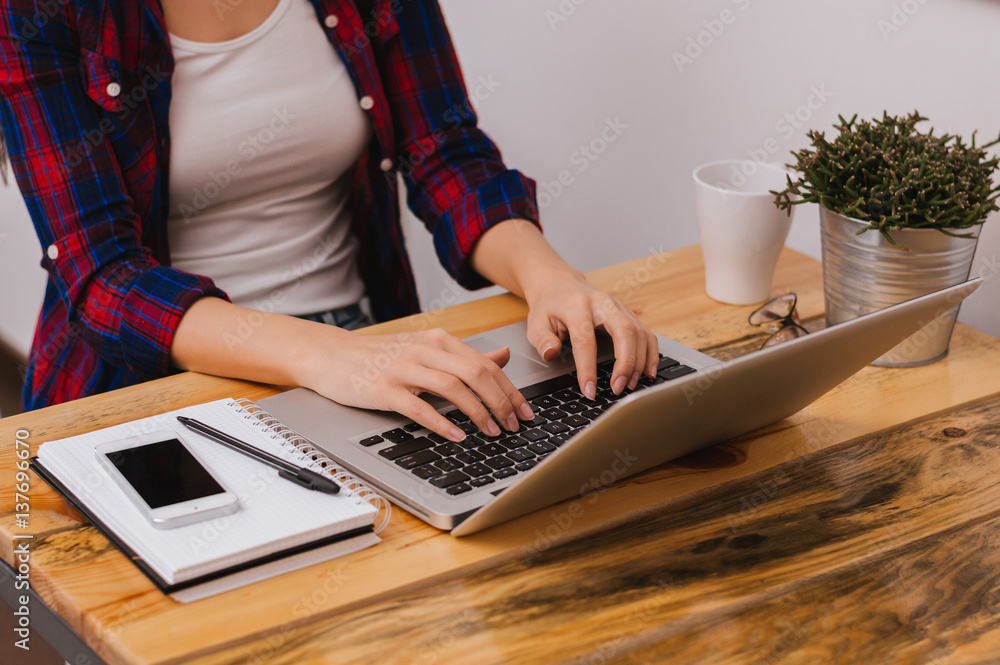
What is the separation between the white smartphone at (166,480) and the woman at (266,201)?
16 cm

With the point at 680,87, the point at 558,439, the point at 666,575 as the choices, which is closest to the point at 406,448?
the point at 558,439

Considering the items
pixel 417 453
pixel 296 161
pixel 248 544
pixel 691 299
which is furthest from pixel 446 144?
pixel 248 544

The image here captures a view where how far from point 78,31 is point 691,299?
2.53 ft

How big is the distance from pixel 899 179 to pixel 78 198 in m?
0.86

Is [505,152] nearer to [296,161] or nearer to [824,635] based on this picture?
[296,161]

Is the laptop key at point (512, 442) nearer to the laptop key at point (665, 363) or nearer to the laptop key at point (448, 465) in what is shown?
the laptop key at point (448, 465)

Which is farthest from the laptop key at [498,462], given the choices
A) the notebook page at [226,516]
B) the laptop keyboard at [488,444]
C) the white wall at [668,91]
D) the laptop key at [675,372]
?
the white wall at [668,91]

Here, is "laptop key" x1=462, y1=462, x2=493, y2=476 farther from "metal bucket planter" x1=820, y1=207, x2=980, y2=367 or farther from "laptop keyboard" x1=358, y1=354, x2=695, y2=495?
"metal bucket planter" x1=820, y1=207, x2=980, y2=367

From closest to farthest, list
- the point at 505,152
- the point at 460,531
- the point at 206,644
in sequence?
the point at 206,644 → the point at 460,531 → the point at 505,152

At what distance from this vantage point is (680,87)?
1.52m

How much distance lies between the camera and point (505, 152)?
2002 millimetres

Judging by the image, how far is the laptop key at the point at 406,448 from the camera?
2.26 ft

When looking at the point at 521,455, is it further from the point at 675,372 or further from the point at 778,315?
the point at 778,315

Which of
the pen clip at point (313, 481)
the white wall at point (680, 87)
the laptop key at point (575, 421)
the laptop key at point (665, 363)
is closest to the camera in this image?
the pen clip at point (313, 481)
